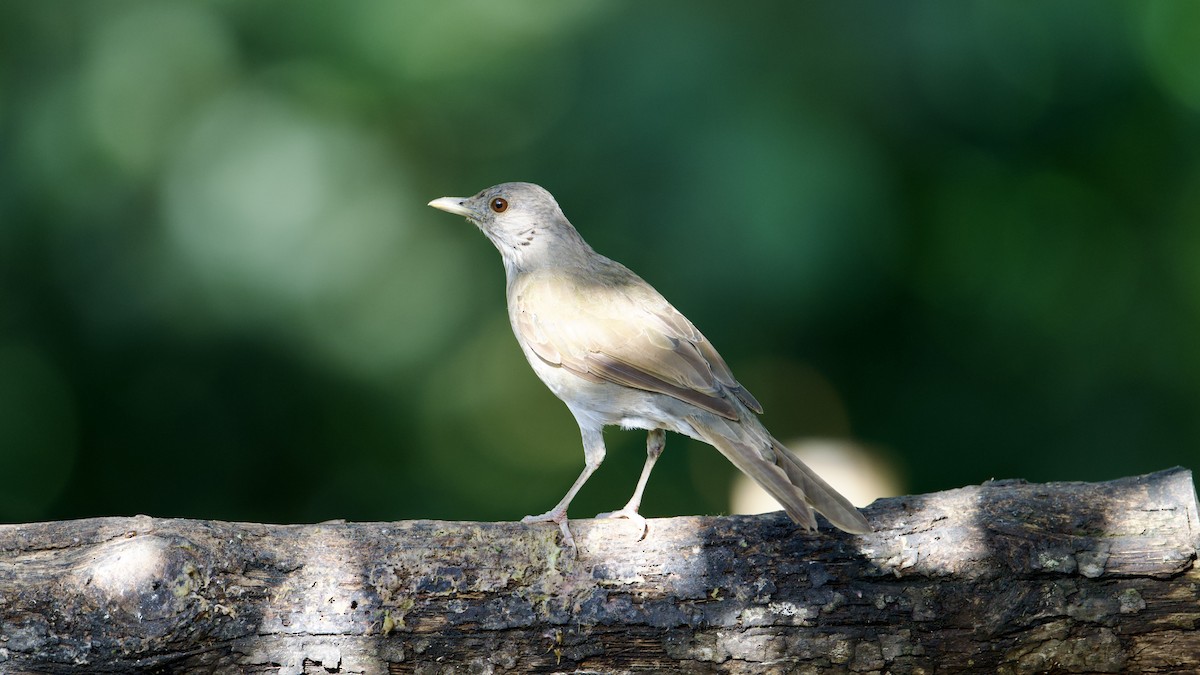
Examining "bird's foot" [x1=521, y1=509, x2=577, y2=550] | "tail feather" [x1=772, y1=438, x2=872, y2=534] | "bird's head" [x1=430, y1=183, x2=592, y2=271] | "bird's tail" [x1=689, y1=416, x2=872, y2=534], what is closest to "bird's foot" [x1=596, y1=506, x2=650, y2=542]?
"bird's foot" [x1=521, y1=509, x2=577, y2=550]

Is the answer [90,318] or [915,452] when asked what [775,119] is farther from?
[90,318]

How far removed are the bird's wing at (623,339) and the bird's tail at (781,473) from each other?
78 mm

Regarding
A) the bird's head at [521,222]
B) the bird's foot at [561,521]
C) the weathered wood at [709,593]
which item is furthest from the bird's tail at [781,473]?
the bird's head at [521,222]

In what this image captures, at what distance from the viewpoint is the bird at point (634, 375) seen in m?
3.41

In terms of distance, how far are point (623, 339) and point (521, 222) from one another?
3.44 feet

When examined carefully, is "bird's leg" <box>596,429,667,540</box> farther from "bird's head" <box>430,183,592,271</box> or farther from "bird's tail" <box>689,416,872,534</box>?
"bird's head" <box>430,183,592,271</box>

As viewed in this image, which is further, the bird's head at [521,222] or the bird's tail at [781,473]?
the bird's head at [521,222]

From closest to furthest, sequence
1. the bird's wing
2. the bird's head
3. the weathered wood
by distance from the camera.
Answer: the weathered wood, the bird's wing, the bird's head

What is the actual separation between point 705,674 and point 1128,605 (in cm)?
118

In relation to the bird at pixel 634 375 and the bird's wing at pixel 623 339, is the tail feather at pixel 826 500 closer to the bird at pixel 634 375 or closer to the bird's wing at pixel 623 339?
the bird at pixel 634 375

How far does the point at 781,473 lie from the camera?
339 centimetres

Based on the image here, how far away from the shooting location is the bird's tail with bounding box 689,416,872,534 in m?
3.12

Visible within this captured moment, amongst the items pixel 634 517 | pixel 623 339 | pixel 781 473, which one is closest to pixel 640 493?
pixel 634 517

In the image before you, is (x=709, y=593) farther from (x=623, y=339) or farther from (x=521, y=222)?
(x=521, y=222)
